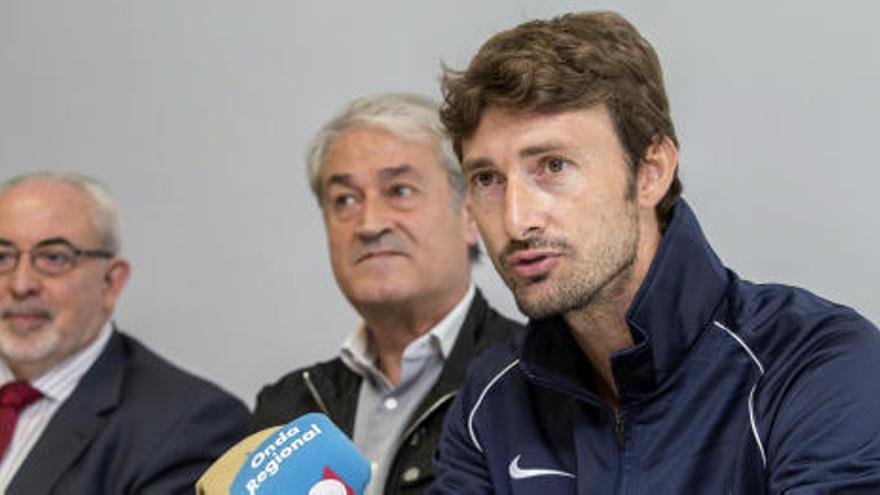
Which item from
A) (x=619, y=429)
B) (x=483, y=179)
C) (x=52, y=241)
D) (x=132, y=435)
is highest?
(x=483, y=179)

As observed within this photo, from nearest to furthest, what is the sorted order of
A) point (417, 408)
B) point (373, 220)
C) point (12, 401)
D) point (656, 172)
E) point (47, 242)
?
point (656, 172) → point (417, 408) → point (373, 220) → point (12, 401) → point (47, 242)

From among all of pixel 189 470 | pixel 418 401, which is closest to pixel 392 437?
pixel 418 401

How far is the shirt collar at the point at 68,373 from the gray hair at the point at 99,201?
227 mm

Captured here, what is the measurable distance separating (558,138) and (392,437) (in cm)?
83

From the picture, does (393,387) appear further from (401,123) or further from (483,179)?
(483,179)

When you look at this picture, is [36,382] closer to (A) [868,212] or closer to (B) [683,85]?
(B) [683,85]

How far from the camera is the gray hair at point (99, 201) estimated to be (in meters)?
2.84

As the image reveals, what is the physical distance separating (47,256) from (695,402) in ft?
5.42

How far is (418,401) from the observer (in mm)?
2316

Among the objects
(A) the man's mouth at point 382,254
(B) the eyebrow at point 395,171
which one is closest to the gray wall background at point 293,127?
(B) the eyebrow at point 395,171

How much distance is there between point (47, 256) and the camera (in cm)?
276

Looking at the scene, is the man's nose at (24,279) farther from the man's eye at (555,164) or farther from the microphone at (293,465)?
the man's eye at (555,164)

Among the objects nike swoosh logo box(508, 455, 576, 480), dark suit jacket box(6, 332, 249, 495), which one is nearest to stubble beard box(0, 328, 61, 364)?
dark suit jacket box(6, 332, 249, 495)

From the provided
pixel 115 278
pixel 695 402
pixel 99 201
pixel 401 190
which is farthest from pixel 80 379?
pixel 695 402
